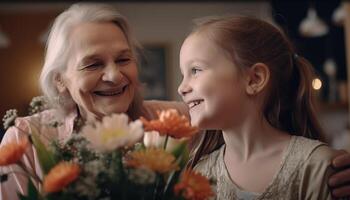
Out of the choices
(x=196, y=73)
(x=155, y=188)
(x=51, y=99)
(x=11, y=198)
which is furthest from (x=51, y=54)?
(x=155, y=188)

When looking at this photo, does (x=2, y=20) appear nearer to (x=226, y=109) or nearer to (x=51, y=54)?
(x=51, y=54)

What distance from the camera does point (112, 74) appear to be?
1343mm

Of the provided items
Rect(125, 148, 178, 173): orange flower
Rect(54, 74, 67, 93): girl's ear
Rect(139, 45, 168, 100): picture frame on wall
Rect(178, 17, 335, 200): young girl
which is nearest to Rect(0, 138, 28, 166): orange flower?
Rect(125, 148, 178, 173): orange flower

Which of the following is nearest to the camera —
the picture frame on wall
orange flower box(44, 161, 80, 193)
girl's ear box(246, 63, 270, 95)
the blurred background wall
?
orange flower box(44, 161, 80, 193)

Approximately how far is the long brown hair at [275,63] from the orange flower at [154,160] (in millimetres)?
454

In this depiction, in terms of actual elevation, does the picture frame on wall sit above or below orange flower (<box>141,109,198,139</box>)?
below

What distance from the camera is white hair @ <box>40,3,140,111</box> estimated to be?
1.44m

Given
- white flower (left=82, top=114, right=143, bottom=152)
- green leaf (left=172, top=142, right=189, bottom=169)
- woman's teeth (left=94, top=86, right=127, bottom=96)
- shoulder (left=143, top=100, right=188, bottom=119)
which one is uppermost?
white flower (left=82, top=114, right=143, bottom=152)

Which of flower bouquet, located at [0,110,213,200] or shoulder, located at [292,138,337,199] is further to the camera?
shoulder, located at [292,138,337,199]

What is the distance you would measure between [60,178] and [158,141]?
0.20 metres

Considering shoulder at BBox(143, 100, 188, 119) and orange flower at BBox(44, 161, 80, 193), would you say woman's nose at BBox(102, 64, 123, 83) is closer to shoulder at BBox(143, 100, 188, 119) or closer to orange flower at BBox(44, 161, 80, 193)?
shoulder at BBox(143, 100, 188, 119)

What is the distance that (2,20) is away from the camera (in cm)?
585

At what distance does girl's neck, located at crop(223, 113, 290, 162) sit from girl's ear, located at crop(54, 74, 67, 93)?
58 cm

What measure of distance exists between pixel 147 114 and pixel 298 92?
1.81 ft
